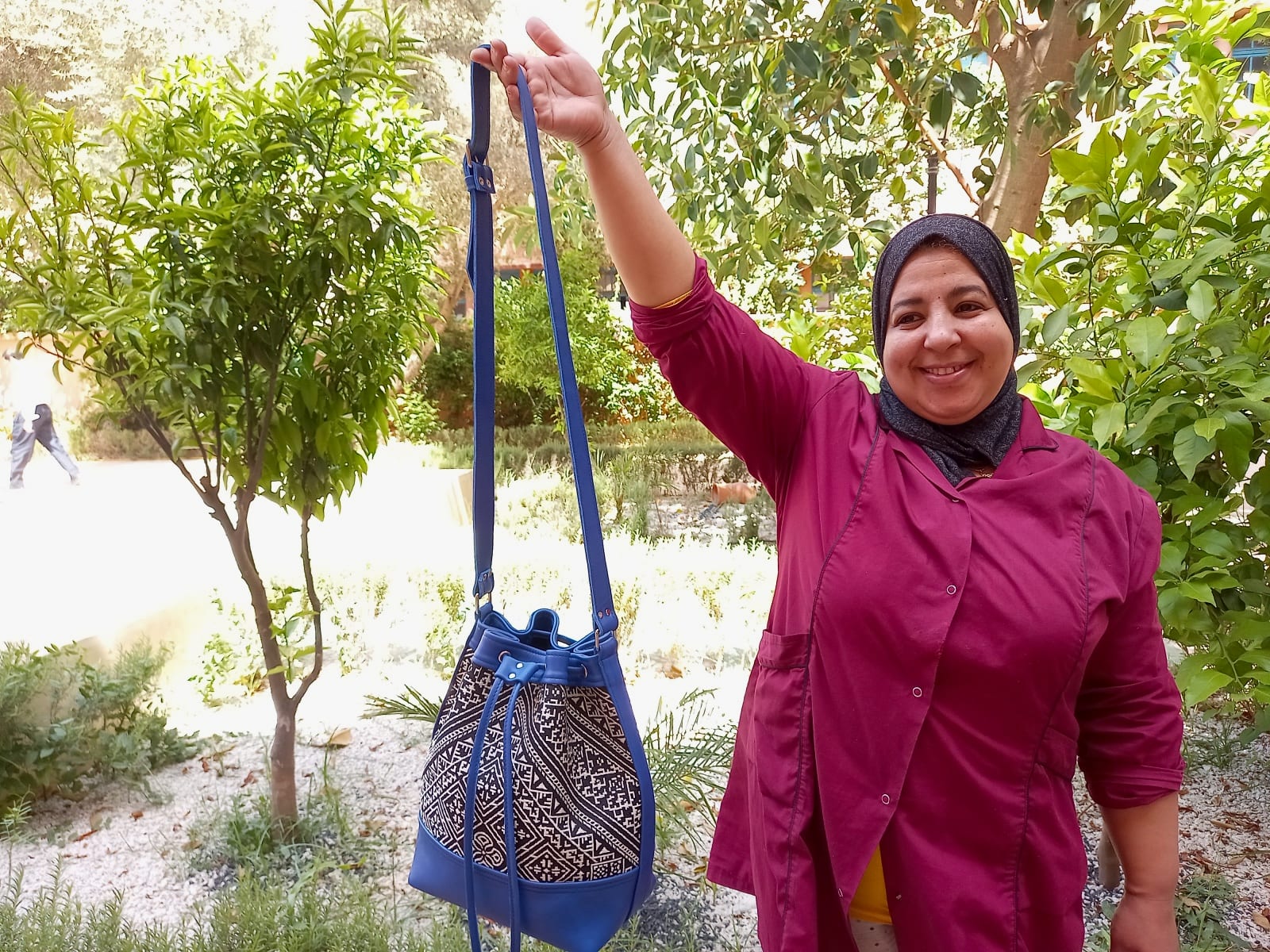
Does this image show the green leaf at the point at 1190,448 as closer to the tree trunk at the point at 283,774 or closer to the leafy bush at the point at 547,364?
the tree trunk at the point at 283,774

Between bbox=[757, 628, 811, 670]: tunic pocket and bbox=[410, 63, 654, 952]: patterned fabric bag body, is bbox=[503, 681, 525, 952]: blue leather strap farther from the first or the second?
bbox=[757, 628, 811, 670]: tunic pocket

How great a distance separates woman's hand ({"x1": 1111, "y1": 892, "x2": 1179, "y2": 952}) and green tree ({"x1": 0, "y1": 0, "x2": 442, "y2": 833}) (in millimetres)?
1966

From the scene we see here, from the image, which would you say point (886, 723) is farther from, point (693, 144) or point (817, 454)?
point (693, 144)

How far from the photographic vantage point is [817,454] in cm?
107

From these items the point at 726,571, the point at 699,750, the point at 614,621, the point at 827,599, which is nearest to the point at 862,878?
the point at 827,599

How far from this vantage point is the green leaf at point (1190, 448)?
150 cm

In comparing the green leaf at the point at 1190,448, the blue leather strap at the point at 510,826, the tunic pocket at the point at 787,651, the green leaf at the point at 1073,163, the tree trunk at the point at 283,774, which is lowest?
the tree trunk at the point at 283,774

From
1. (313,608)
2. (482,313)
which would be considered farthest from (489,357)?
(313,608)

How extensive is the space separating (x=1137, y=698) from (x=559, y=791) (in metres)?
0.71

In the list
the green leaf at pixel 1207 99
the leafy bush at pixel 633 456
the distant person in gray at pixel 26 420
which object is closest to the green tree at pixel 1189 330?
the green leaf at pixel 1207 99

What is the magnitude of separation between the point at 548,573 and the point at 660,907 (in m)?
2.86

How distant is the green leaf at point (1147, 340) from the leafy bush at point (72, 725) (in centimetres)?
305

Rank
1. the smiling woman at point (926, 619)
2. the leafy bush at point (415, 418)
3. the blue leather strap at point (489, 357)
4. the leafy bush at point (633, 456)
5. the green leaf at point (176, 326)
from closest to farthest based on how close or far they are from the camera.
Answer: the blue leather strap at point (489, 357) → the smiling woman at point (926, 619) → the green leaf at point (176, 326) → the leafy bush at point (633, 456) → the leafy bush at point (415, 418)

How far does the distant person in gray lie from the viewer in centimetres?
472
